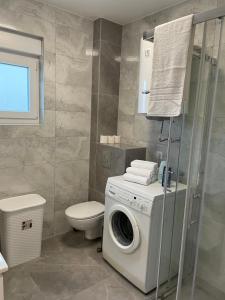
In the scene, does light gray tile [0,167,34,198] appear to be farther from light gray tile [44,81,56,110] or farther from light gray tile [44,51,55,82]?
light gray tile [44,51,55,82]

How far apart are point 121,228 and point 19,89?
171 centimetres

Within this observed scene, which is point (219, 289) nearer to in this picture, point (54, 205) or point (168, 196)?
point (168, 196)

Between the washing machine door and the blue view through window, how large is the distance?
54.4 inches

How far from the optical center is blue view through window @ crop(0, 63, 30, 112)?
222 cm

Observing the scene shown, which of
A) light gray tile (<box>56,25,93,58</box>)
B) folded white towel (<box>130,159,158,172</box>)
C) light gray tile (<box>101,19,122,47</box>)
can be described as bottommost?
folded white towel (<box>130,159,158,172</box>)

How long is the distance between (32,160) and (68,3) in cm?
160

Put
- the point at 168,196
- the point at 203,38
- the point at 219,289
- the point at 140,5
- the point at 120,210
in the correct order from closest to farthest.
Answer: the point at 203,38, the point at 219,289, the point at 168,196, the point at 120,210, the point at 140,5

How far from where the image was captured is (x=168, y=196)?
170 centimetres

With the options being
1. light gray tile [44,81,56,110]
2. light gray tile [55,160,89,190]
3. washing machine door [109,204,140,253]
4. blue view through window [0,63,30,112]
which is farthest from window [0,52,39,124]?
washing machine door [109,204,140,253]

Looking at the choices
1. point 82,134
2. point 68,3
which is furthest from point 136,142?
point 68,3

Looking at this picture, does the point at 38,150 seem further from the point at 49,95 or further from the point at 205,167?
the point at 205,167

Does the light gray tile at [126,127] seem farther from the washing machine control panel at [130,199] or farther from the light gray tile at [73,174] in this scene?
the washing machine control panel at [130,199]

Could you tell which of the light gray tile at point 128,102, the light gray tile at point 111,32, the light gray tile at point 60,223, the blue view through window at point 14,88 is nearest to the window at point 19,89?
the blue view through window at point 14,88

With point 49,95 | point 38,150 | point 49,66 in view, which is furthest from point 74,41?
point 38,150
